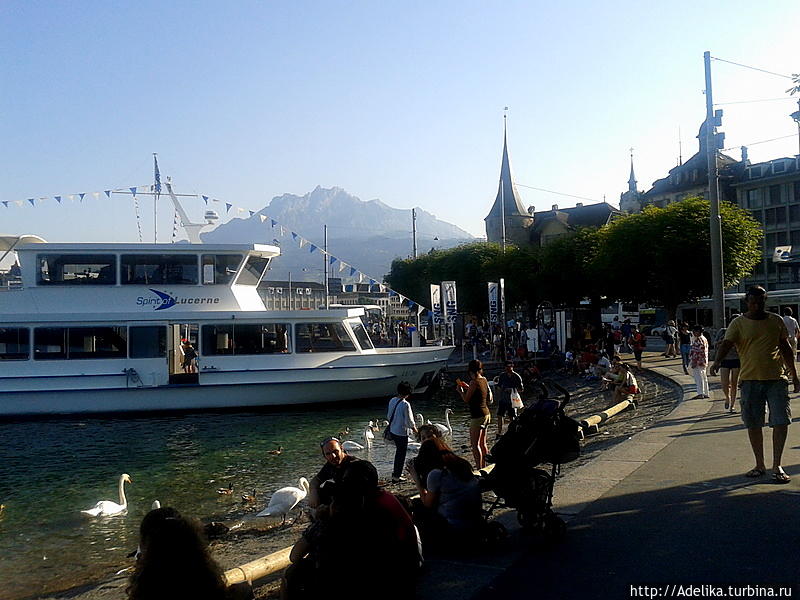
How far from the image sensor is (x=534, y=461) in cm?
586

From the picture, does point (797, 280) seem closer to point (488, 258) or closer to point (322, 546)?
point (488, 258)

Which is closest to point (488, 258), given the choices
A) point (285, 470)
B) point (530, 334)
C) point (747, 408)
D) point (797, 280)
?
point (797, 280)

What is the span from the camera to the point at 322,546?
4.07m

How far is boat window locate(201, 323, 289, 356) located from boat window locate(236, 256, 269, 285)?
1.70 metres

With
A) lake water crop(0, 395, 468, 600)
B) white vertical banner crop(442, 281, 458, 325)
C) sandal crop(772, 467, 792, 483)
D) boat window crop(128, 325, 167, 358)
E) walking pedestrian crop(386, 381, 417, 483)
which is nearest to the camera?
sandal crop(772, 467, 792, 483)

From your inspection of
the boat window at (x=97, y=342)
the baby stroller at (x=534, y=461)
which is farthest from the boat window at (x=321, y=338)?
the baby stroller at (x=534, y=461)

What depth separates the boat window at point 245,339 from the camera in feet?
69.5

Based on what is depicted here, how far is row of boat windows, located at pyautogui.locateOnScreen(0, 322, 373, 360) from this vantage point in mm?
20719

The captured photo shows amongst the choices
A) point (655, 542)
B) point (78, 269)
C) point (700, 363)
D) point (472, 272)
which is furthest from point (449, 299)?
point (472, 272)

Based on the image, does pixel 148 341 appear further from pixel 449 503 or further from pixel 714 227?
pixel 449 503

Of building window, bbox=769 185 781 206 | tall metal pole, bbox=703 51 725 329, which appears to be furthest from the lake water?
building window, bbox=769 185 781 206

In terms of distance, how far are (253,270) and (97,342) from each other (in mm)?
4986

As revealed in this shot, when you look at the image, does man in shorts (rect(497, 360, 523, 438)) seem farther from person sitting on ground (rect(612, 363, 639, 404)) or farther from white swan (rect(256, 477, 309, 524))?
white swan (rect(256, 477, 309, 524))

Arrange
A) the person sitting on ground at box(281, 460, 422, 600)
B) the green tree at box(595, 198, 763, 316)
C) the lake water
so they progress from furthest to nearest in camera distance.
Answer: the green tree at box(595, 198, 763, 316) → the lake water → the person sitting on ground at box(281, 460, 422, 600)
